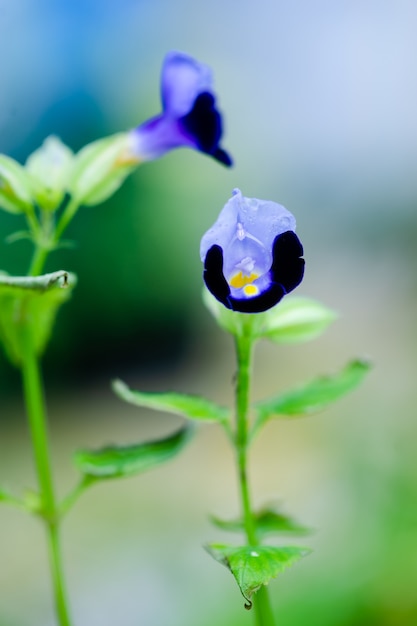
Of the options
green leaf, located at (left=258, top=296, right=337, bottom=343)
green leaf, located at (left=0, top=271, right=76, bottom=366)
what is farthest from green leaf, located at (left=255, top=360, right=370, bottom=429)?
green leaf, located at (left=0, top=271, right=76, bottom=366)

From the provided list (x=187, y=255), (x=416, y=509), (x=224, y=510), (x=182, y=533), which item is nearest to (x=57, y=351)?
(x=187, y=255)

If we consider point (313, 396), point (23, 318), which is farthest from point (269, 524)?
point (23, 318)

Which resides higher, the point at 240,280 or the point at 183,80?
the point at 183,80

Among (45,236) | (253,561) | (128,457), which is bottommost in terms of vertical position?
(253,561)

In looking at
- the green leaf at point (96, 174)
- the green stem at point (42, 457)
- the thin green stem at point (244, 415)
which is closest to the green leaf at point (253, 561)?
the thin green stem at point (244, 415)

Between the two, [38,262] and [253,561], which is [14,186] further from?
[253,561]

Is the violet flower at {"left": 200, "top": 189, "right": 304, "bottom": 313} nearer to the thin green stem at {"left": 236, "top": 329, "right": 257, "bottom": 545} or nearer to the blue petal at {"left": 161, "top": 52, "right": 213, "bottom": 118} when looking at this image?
the thin green stem at {"left": 236, "top": 329, "right": 257, "bottom": 545}
